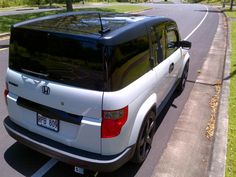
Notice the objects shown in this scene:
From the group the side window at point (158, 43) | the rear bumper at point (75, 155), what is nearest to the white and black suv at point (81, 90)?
the rear bumper at point (75, 155)

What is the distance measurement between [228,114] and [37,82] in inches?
162

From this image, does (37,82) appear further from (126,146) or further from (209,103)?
(209,103)

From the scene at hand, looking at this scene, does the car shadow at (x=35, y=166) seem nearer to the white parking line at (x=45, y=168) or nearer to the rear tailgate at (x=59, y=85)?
the white parking line at (x=45, y=168)

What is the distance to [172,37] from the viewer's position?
223 inches

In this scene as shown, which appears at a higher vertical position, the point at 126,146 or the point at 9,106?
the point at 9,106

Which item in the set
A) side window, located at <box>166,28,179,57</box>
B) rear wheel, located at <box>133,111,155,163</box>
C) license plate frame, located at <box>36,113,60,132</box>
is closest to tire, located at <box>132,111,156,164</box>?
rear wheel, located at <box>133,111,155,163</box>

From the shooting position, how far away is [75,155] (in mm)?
3334

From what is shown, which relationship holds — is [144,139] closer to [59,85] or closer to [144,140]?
[144,140]

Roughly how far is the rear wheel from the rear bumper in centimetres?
28

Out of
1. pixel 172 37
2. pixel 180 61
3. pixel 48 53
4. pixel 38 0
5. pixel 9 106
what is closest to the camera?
pixel 48 53

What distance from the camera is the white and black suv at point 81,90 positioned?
3.19m

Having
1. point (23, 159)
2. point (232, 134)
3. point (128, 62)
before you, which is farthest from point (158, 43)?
point (23, 159)

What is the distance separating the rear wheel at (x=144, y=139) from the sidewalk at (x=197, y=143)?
0.28m

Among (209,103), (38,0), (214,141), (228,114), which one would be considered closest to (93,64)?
(214,141)
